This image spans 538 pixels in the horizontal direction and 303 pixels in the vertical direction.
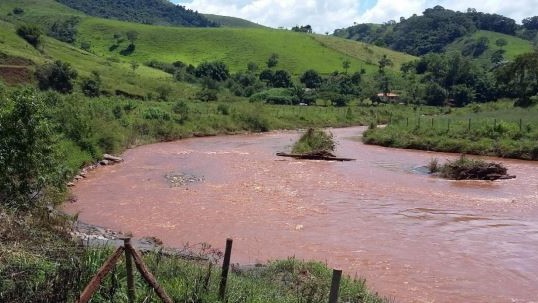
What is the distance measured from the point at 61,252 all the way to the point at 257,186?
16.0 meters

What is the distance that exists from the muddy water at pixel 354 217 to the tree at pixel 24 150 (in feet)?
13.6

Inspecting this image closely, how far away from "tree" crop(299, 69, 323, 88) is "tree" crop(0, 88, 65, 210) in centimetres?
8478

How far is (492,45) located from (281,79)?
287 ft

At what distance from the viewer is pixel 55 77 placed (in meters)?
54.1

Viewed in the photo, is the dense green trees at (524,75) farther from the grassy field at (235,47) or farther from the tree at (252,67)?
the tree at (252,67)

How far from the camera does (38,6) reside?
150 metres

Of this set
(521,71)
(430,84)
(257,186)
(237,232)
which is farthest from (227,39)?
(237,232)

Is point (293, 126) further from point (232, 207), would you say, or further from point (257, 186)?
point (232, 207)

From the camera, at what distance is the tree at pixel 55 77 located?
53.6 m

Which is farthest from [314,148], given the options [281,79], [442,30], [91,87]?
[442,30]

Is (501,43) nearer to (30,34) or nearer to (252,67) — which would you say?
(252,67)

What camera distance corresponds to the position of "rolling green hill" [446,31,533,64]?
14066cm

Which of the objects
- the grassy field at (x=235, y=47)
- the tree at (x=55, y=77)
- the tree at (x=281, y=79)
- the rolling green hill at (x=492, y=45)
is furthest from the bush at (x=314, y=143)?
the rolling green hill at (x=492, y=45)

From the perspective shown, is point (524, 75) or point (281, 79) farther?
point (281, 79)
